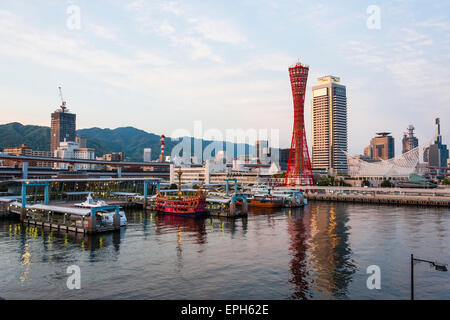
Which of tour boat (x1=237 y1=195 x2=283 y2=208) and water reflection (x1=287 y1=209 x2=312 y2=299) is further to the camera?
tour boat (x1=237 y1=195 x2=283 y2=208)

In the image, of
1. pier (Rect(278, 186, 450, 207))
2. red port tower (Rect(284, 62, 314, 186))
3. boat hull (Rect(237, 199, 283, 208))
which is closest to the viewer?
boat hull (Rect(237, 199, 283, 208))

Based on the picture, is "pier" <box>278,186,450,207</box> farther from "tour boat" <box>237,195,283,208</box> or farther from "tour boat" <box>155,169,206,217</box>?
"tour boat" <box>155,169,206,217</box>

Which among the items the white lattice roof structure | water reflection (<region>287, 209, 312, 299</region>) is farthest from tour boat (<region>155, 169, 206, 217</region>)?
the white lattice roof structure

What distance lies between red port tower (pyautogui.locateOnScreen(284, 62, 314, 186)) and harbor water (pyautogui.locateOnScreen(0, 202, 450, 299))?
185 feet

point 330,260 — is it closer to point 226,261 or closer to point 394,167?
point 226,261

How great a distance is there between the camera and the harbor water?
20.8 m

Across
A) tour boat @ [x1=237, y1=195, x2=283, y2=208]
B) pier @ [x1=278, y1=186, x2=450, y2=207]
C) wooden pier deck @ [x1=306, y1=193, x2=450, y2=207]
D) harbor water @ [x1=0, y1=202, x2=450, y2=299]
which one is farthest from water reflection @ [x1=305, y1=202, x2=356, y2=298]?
pier @ [x1=278, y1=186, x2=450, y2=207]

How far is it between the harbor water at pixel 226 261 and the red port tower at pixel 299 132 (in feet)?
185

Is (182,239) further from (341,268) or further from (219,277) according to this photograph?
(341,268)

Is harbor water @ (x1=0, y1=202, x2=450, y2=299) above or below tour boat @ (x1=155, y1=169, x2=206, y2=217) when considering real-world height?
below

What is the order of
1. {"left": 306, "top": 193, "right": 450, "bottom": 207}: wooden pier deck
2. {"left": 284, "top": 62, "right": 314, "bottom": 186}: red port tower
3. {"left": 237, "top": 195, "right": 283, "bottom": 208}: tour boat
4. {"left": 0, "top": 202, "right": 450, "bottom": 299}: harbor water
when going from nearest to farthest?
{"left": 0, "top": 202, "right": 450, "bottom": 299}: harbor water, {"left": 237, "top": 195, "right": 283, "bottom": 208}: tour boat, {"left": 306, "top": 193, "right": 450, "bottom": 207}: wooden pier deck, {"left": 284, "top": 62, "right": 314, "bottom": 186}: red port tower
